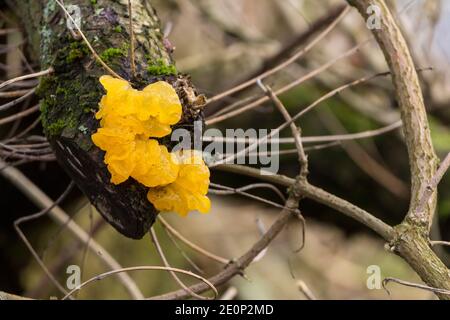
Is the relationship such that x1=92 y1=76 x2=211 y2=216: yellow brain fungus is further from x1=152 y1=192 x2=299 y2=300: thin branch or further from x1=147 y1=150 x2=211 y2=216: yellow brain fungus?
x1=152 y1=192 x2=299 y2=300: thin branch

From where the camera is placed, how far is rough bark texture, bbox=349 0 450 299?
41.4 inches

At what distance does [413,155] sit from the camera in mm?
1213

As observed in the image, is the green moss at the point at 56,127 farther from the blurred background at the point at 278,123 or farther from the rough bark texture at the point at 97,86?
the blurred background at the point at 278,123

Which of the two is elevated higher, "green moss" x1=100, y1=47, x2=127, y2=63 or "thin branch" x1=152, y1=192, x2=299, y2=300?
"green moss" x1=100, y1=47, x2=127, y2=63

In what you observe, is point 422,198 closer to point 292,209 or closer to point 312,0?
point 292,209

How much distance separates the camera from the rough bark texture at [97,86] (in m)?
1.07

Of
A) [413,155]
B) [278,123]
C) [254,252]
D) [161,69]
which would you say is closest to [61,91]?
[161,69]

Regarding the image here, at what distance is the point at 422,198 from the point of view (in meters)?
1.13

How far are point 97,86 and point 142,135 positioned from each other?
0.46 feet

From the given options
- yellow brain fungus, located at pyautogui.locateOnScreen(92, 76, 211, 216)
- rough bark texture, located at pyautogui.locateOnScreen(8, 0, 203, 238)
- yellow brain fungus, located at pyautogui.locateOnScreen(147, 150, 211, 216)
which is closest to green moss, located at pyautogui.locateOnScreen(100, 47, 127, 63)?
rough bark texture, located at pyautogui.locateOnScreen(8, 0, 203, 238)

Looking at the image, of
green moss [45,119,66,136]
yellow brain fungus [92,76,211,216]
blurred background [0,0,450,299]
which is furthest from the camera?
blurred background [0,0,450,299]

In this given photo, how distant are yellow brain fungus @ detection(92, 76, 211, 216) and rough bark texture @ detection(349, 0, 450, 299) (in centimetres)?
36

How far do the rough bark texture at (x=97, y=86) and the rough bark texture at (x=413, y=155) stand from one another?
41 cm
